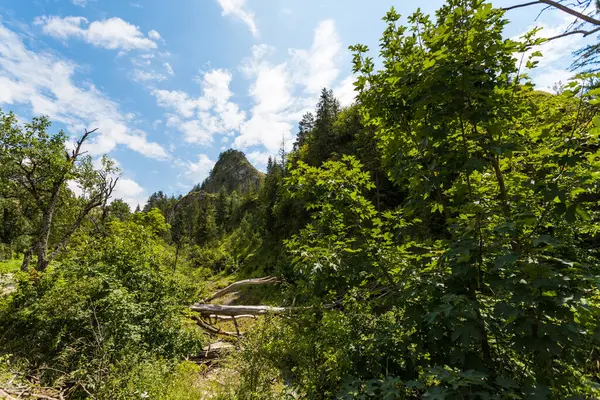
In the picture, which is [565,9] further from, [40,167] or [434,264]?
[40,167]

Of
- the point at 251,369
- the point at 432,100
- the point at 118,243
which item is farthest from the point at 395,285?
the point at 118,243

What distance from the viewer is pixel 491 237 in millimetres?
2389

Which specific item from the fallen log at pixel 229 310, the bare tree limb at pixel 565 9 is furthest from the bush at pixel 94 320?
the bare tree limb at pixel 565 9

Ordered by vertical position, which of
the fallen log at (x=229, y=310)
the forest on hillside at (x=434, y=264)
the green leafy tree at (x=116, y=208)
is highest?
the green leafy tree at (x=116, y=208)

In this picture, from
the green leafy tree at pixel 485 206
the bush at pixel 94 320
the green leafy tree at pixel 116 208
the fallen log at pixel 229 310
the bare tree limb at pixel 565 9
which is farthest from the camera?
the green leafy tree at pixel 116 208

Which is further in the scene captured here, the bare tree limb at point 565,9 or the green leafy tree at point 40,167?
the green leafy tree at point 40,167

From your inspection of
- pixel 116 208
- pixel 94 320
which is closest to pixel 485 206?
pixel 94 320

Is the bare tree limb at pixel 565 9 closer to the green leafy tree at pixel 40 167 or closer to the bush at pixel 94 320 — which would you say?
the bush at pixel 94 320

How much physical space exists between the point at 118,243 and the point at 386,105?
35.7 ft

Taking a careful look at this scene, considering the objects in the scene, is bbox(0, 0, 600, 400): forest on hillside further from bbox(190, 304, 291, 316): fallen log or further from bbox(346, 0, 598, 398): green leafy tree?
bbox(190, 304, 291, 316): fallen log

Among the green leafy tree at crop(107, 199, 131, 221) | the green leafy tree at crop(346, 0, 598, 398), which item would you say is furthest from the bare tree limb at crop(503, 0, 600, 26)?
the green leafy tree at crop(107, 199, 131, 221)

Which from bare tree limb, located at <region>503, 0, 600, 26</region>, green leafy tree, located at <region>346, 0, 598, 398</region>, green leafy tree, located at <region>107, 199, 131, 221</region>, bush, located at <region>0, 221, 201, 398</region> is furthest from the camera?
green leafy tree, located at <region>107, 199, 131, 221</region>

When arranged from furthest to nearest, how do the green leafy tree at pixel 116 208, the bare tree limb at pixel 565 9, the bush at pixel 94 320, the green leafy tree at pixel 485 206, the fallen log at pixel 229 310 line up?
the green leafy tree at pixel 116 208 → the fallen log at pixel 229 310 → the bush at pixel 94 320 → the bare tree limb at pixel 565 9 → the green leafy tree at pixel 485 206

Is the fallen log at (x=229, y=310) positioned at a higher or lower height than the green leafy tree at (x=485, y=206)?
lower
